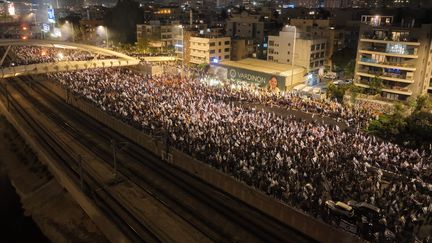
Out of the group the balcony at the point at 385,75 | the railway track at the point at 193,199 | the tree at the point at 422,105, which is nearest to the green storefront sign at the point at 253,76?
the balcony at the point at 385,75

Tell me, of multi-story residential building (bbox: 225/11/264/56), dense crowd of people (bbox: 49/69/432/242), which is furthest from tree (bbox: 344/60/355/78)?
multi-story residential building (bbox: 225/11/264/56)

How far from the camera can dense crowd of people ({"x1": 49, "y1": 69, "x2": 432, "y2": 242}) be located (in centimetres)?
1827

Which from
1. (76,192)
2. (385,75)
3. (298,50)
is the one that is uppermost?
(298,50)

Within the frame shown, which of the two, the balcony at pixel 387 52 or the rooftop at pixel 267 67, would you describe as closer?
the balcony at pixel 387 52

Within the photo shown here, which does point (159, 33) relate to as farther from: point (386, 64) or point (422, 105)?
point (422, 105)

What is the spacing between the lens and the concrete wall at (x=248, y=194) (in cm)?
1706

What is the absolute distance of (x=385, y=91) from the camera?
4153cm

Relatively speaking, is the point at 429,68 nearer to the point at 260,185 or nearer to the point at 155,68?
the point at 260,185

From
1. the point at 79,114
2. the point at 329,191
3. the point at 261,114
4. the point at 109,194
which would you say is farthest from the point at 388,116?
the point at 79,114

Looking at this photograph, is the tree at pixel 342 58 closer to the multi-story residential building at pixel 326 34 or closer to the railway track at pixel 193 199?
the multi-story residential building at pixel 326 34

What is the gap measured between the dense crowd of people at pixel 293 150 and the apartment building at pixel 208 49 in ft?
65.6

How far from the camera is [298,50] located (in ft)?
174

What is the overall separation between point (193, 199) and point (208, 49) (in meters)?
40.4

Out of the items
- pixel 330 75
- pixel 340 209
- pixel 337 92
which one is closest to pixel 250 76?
pixel 337 92
